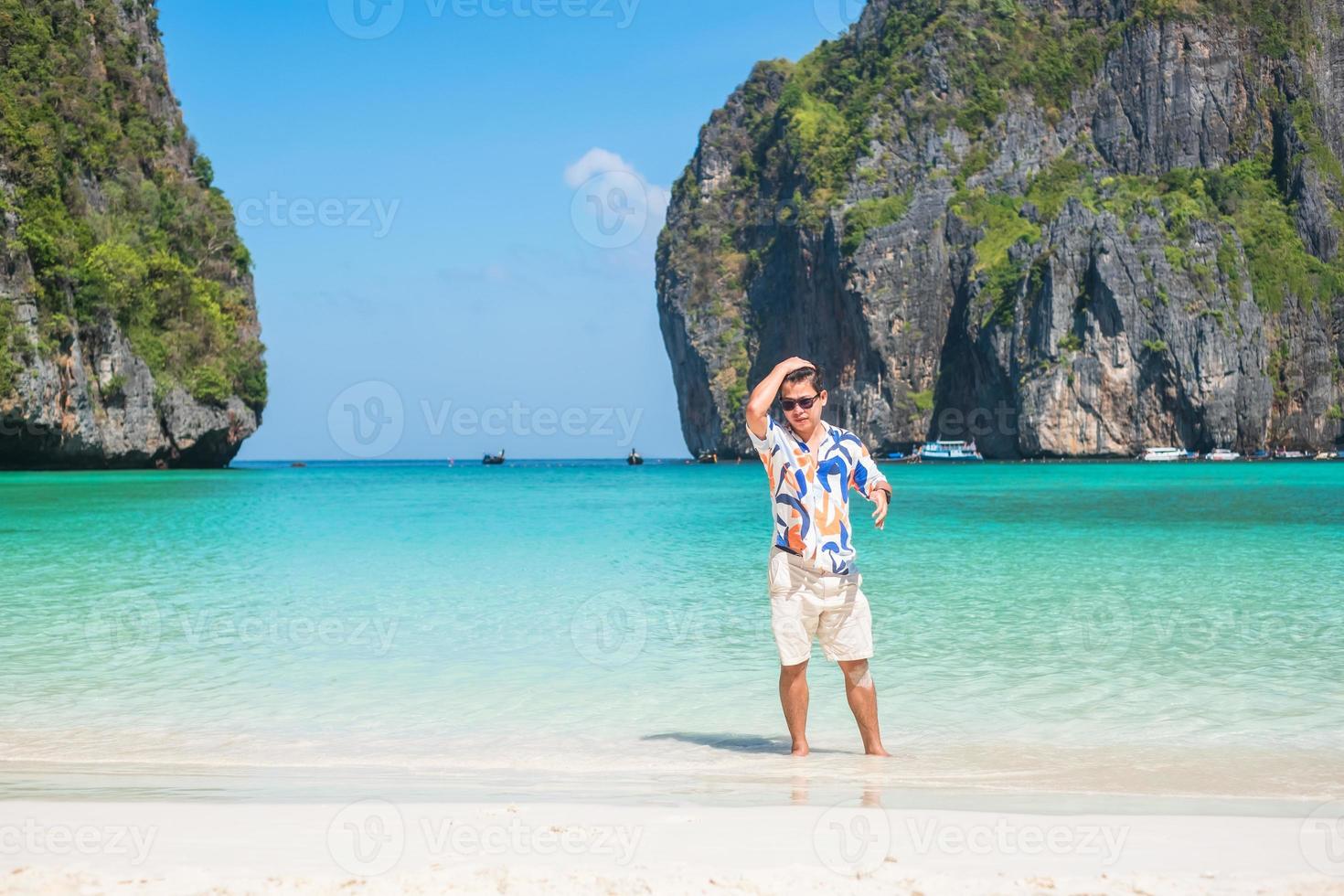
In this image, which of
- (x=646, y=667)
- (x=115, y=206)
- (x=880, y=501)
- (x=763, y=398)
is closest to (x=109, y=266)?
(x=115, y=206)

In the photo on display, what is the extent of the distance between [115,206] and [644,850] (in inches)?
2354

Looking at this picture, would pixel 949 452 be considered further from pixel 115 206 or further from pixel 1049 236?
pixel 115 206

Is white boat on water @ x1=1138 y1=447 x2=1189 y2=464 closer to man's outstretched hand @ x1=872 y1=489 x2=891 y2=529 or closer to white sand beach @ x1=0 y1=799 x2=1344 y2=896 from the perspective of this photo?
man's outstretched hand @ x1=872 y1=489 x2=891 y2=529

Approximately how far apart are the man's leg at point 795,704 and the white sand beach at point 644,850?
1133mm

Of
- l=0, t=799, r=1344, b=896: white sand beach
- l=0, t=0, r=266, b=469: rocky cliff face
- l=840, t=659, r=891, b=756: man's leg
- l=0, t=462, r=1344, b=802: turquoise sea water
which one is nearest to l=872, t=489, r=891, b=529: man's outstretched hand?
l=840, t=659, r=891, b=756: man's leg

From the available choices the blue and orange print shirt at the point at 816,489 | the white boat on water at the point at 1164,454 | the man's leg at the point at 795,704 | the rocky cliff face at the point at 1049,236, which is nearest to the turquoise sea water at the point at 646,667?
the man's leg at the point at 795,704

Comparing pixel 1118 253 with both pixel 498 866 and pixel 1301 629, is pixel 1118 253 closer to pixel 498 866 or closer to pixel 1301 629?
pixel 1301 629

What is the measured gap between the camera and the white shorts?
503cm

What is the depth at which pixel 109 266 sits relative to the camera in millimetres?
49125

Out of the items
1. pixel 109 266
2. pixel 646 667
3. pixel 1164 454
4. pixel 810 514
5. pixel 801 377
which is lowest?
pixel 1164 454

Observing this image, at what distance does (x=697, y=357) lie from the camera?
125 m

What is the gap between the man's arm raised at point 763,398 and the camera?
483 centimetres

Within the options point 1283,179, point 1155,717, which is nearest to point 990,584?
point 1155,717

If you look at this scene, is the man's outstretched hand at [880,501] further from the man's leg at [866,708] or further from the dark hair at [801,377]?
the man's leg at [866,708]
